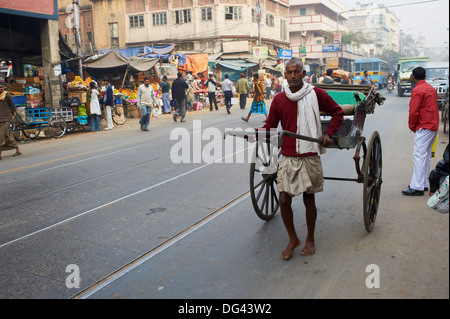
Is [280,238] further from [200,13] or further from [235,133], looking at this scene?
[200,13]

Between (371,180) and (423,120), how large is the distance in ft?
5.22

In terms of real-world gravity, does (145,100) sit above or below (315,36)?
below

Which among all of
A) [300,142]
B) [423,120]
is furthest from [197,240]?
[423,120]

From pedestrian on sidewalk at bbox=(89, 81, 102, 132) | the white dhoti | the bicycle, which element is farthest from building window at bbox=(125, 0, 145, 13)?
the white dhoti

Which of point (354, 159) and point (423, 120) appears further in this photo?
point (423, 120)

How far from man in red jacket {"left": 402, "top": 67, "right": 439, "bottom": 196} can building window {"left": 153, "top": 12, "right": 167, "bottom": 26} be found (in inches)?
1521

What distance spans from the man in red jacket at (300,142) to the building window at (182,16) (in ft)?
126

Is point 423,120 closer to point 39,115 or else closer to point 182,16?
point 39,115

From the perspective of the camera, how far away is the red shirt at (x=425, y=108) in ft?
17.8

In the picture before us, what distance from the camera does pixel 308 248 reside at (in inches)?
157

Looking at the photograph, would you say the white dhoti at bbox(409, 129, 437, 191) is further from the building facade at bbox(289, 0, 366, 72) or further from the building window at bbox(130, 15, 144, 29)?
the building facade at bbox(289, 0, 366, 72)
